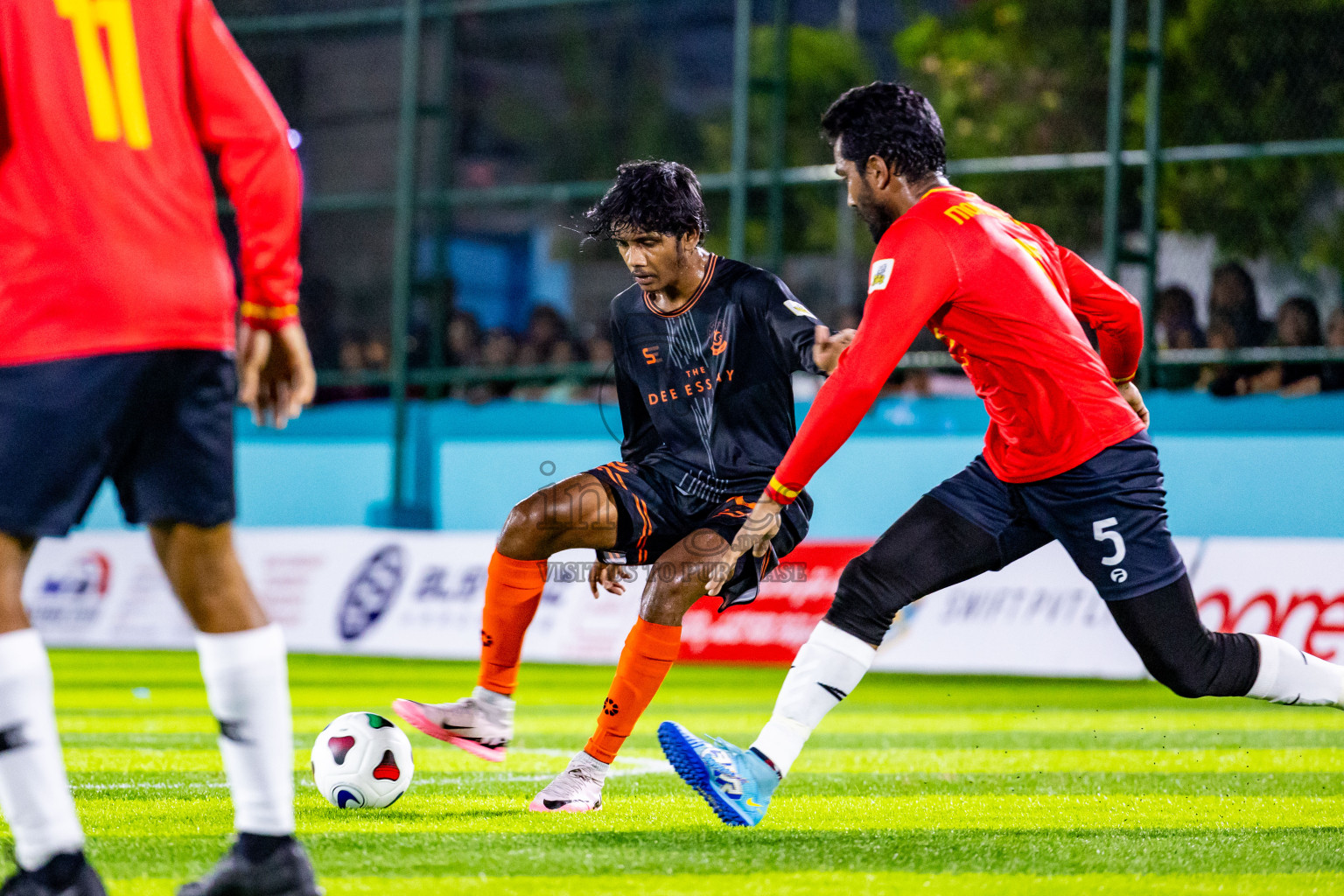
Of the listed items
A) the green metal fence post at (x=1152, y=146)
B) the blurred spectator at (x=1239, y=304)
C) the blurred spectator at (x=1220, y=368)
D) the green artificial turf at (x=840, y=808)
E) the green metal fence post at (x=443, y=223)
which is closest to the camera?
the green artificial turf at (x=840, y=808)

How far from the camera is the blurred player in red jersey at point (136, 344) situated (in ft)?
10.8

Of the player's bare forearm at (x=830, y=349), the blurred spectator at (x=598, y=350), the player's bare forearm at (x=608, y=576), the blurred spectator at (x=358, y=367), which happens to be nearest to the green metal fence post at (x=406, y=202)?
the blurred spectator at (x=358, y=367)

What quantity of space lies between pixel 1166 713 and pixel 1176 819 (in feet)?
13.7

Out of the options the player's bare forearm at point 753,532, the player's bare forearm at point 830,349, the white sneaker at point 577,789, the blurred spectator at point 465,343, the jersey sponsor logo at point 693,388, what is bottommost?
the blurred spectator at point 465,343

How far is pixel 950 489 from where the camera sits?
5.11 meters

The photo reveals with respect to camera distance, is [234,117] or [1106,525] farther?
[1106,525]

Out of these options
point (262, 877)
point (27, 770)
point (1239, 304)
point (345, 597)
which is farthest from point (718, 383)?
point (1239, 304)

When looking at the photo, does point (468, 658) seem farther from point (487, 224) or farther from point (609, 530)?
point (609, 530)

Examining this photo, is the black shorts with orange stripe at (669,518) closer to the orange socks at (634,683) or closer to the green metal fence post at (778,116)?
the orange socks at (634,683)

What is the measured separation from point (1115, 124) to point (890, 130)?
10.4m

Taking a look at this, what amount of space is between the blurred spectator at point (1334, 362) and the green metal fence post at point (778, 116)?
472 centimetres

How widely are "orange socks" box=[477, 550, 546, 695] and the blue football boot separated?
92 centimetres

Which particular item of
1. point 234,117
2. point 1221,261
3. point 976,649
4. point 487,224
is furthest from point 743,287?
point 487,224

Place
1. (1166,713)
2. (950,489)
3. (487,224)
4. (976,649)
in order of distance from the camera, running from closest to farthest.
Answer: (950,489), (1166,713), (976,649), (487,224)
